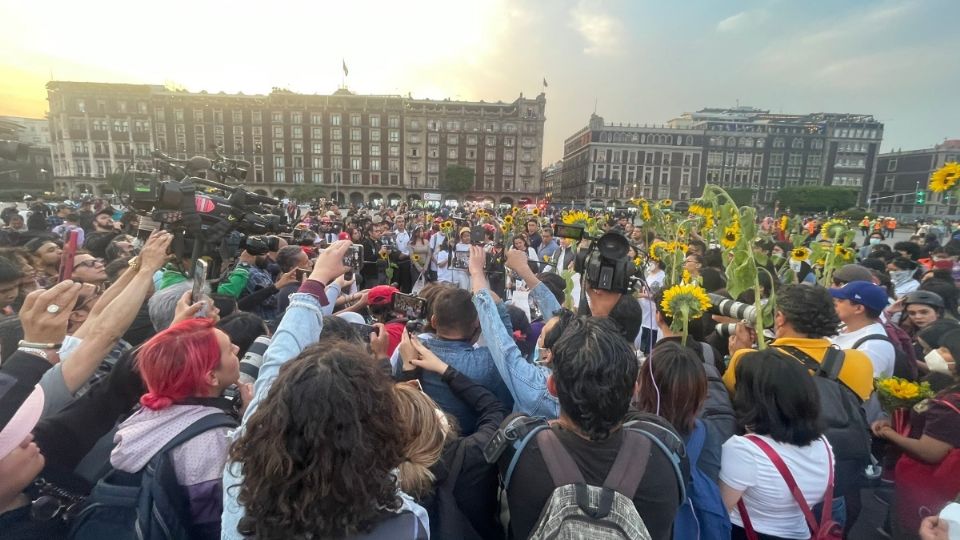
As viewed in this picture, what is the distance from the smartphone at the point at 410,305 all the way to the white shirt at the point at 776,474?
5.72 ft

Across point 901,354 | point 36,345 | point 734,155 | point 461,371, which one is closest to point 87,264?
point 36,345

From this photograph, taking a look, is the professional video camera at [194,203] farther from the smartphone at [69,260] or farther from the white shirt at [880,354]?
the white shirt at [880,354]

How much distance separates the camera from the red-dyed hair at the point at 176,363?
5.35ft

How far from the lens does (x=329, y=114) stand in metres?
68.6

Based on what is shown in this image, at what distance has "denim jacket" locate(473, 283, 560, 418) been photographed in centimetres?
201

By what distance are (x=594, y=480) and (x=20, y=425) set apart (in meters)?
1.82

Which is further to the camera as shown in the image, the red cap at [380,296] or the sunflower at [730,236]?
the sunflower at [730,236]

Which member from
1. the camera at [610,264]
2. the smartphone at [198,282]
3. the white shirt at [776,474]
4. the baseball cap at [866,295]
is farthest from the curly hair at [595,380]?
the baseball cap at [866,295]

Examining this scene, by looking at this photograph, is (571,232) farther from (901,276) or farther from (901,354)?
(901,276)

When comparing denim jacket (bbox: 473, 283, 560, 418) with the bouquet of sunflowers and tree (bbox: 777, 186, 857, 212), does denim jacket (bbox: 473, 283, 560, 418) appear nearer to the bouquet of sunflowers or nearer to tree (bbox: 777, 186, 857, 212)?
the bouquet of sunflowers

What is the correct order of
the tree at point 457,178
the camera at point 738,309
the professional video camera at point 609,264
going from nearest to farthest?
the professional video camera at point 609,264 → the camera at point 738,309 → the tree at point 457,178

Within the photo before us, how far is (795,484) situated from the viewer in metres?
1.80

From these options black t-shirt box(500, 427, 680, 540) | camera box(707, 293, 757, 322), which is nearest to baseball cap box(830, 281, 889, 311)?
camera box(707, 293, 757, 322)

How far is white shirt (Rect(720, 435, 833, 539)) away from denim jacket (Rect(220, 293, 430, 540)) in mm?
1327
